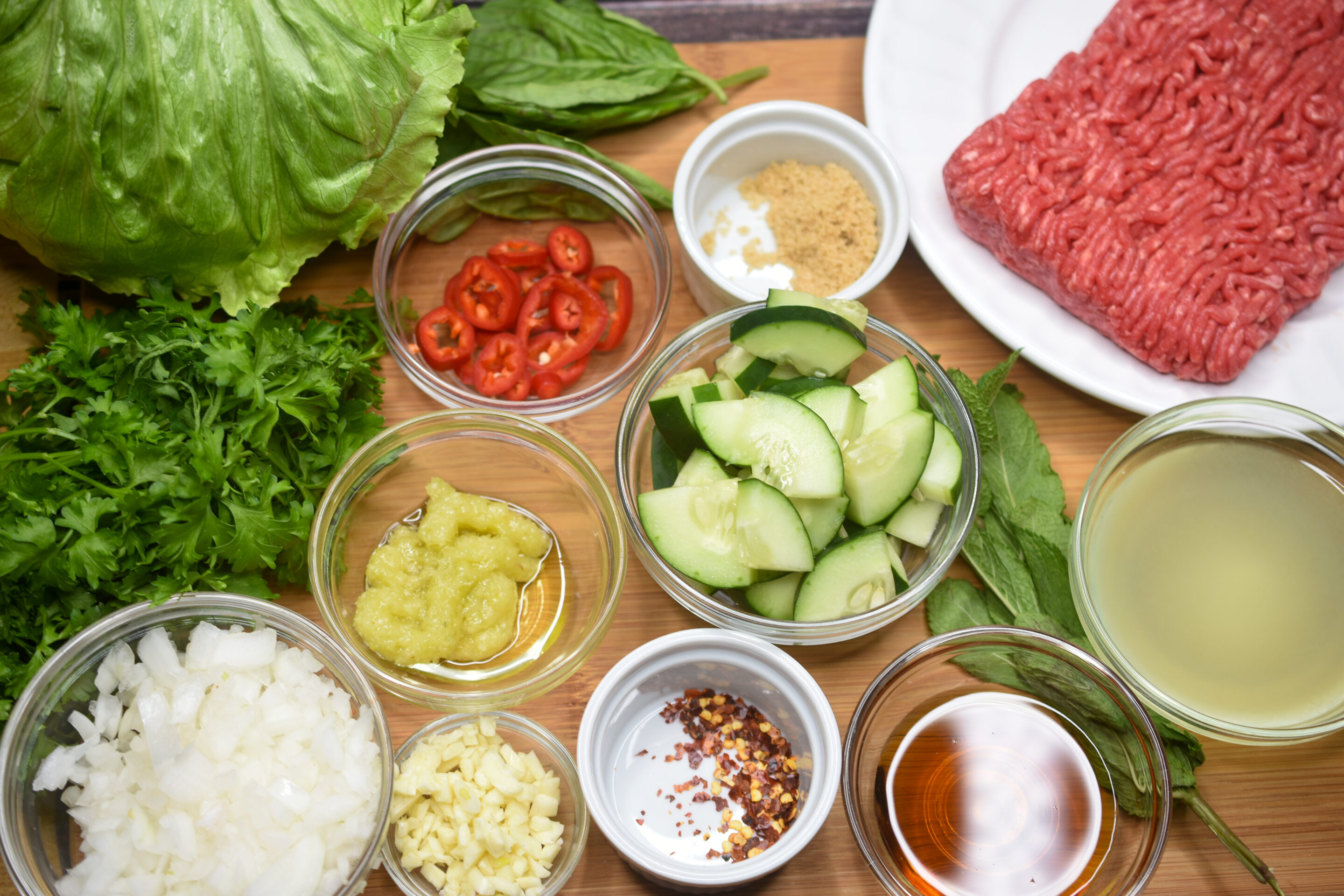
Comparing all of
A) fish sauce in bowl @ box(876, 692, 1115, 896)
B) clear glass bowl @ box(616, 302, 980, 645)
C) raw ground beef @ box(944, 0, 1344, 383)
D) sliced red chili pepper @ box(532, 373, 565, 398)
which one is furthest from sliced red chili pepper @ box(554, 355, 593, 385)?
fish sauce in bowl @ box(876, 692, 1115, 896)

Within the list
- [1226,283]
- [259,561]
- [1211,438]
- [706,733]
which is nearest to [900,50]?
[1226,283]

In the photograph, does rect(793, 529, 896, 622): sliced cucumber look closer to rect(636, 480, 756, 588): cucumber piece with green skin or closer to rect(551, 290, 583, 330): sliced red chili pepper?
rect(636, 480, 756, 588): cucumber piece with green skin

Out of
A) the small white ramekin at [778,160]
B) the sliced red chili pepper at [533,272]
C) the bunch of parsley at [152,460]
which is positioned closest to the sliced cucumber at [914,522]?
the small white ramekin at [778,160]

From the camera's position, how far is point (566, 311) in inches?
87.2

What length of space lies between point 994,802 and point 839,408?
0.87m

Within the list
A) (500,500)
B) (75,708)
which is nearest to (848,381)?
(500,500)

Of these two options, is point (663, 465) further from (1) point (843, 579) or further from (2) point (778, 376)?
(1) point (843, 579)

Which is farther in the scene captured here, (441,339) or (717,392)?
(441,339)

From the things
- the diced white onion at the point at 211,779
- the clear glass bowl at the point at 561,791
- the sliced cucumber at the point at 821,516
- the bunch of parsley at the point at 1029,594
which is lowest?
the clear glass bowl at the point at 561,791

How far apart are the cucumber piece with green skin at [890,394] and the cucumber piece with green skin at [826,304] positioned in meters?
0.12

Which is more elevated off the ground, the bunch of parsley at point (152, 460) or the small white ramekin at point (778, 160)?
the small white ramekin at point (778, 160)

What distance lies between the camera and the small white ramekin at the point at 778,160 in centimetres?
208

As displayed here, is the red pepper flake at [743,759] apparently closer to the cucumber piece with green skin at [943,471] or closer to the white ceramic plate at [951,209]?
the cucumber piece with green skin at [943,471]

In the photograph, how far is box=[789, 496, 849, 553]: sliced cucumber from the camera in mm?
1803
